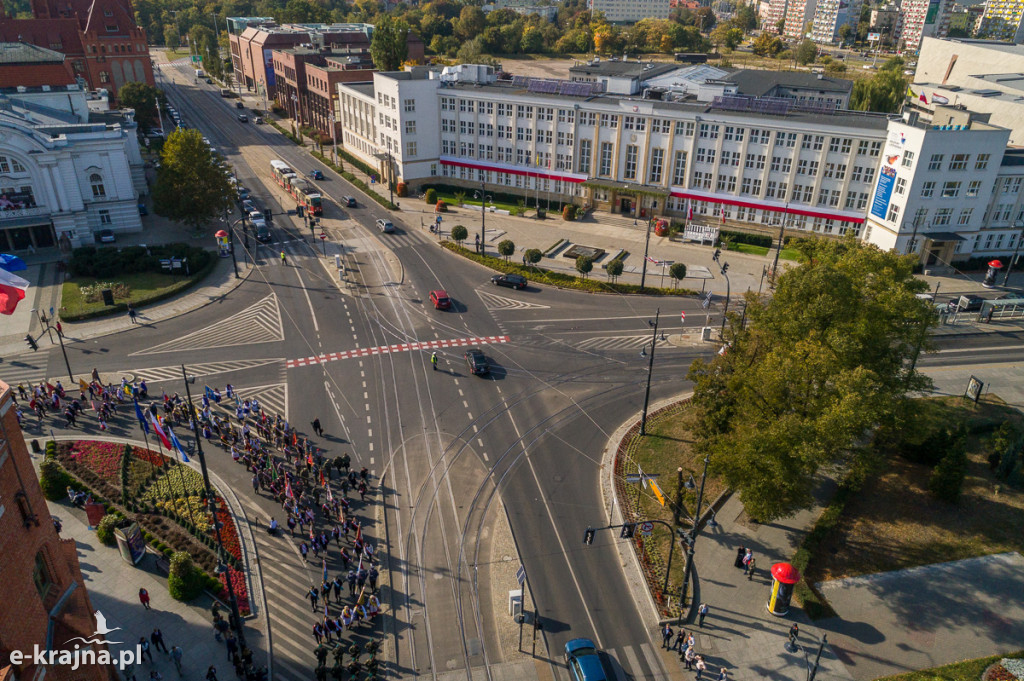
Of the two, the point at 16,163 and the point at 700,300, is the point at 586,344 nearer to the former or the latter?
the point at 700,300

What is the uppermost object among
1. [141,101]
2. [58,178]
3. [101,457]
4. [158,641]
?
[141,101]

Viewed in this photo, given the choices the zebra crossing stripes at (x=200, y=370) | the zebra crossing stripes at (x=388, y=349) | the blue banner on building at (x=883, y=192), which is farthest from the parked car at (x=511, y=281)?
the blue banner on building at (x=883, y=192)

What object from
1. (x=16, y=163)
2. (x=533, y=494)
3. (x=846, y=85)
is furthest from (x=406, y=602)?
A: (x=846, y=85)

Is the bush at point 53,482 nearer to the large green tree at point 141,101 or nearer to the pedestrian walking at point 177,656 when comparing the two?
the pedestrian walking at point 177,656

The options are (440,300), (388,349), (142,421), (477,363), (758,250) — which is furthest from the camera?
(758,250)

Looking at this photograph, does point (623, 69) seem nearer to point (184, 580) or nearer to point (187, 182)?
point (187, 182)

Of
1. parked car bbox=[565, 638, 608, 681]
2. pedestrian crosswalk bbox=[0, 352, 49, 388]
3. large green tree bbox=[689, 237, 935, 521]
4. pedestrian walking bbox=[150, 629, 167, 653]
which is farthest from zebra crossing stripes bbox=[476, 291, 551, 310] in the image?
pedestrian walking bbox=[150, 629, 167, 653]

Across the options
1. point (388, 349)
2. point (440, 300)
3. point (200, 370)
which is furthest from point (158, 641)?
point (440, 300)
